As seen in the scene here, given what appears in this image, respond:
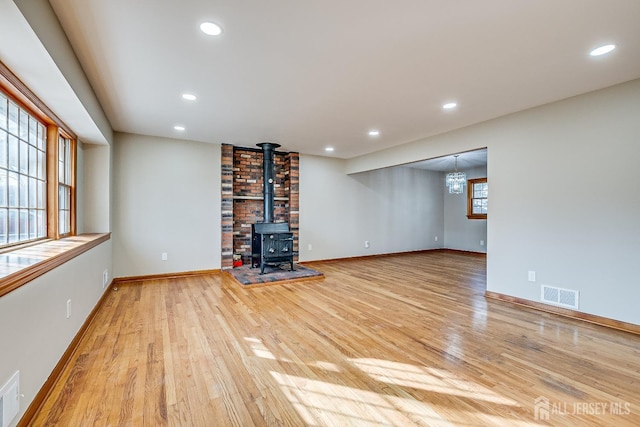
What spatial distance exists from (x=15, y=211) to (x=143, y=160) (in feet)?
9.12

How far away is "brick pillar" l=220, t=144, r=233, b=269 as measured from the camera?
5.37 meters

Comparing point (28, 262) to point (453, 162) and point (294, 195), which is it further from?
point (453, 162)

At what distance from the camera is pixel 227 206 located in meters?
5.39

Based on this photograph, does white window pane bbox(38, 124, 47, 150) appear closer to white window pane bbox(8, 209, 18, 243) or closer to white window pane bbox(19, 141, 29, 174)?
white window pane bbox(19, 141, 29, 174)

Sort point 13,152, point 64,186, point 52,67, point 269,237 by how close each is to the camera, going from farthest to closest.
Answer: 1. point 269,237
2. point 64,186
3. point 13,152
4. point 52,67

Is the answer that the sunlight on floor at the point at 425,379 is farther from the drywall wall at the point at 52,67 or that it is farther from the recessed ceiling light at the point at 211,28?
the drywall wall at the point at 52,67

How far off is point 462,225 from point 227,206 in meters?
6.35

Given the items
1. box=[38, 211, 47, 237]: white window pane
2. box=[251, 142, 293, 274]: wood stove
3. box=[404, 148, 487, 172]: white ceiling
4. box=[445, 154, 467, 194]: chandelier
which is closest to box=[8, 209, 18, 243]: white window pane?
box=[38, 211, 47, 237]: white window pane

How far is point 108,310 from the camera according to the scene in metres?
3.31

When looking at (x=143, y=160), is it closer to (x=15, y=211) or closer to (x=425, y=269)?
(x=15, y=211)

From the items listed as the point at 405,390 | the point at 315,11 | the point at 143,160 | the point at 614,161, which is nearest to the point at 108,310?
the point at 143,160

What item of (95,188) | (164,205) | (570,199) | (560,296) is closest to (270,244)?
(164,205)

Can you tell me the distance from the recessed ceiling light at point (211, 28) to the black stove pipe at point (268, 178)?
331cm

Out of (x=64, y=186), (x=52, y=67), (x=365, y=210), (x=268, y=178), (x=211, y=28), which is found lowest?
(x=365, y=210)
